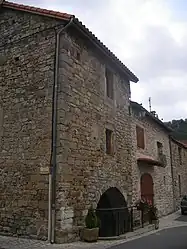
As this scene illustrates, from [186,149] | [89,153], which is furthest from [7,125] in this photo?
[186,149]

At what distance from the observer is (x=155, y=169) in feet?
52.1

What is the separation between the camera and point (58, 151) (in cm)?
809

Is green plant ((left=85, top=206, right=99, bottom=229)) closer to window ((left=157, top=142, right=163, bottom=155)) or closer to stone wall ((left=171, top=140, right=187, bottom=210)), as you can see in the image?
window ((left=157, top=142, right=163, bottom=155))

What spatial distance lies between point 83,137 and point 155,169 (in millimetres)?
7887

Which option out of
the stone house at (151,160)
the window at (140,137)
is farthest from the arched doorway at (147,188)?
the window at (140,137)

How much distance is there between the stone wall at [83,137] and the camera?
26.5 ft

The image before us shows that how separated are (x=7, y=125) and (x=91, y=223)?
391cm

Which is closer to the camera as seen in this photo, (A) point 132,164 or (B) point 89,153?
(B) point 89,153

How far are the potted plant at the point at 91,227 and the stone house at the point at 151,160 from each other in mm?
4378

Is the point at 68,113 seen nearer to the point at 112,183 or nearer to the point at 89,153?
the point at 89,153

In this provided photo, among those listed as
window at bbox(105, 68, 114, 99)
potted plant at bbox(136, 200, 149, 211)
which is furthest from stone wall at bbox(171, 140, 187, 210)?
window at bbox(105, 68, 114, 99)

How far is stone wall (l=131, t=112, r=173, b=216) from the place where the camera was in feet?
43.7

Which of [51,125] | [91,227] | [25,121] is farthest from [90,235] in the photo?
[25,121]

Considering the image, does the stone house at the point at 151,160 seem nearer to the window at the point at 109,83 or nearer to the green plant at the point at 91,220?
the window at the point at 109,83
